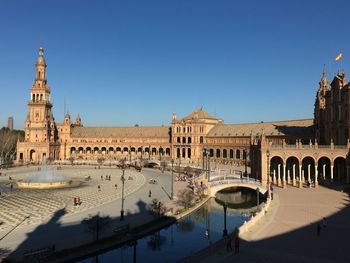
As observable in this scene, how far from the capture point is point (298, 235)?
34.8 meters

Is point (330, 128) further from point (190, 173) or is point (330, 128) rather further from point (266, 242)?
point (266, 242)

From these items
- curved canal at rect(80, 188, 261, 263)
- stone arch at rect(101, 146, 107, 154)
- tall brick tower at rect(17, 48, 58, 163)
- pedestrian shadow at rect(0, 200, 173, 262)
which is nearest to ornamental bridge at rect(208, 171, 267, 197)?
curved canal at rect(80, 188, 261, 263)

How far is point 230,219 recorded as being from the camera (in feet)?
168

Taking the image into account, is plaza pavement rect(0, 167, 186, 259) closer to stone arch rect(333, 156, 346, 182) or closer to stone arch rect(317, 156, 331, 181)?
stone arch rect(317, 156, 331, 181)

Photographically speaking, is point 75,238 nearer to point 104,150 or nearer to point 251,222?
point 251,222

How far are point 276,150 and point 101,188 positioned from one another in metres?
33.8

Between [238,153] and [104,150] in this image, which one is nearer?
[238,153]

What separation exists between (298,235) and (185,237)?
41.9 ft

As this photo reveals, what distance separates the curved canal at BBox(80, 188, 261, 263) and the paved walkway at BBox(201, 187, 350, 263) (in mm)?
5986

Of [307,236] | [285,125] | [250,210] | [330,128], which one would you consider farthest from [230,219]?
[285,125]

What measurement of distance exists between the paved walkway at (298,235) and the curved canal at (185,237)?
5986mm

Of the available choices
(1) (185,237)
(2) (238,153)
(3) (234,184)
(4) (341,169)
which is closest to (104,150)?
(2) (238,153)

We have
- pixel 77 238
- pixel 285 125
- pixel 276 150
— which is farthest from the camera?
pixel 285 125

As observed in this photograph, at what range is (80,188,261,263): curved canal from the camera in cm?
3476
